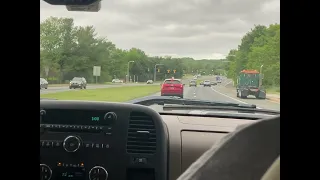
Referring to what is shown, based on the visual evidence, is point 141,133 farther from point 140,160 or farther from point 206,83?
point 206,83

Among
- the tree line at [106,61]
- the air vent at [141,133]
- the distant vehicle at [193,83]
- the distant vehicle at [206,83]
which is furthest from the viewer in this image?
the distant vehicle at [193,83]

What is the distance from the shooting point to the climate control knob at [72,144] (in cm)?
382

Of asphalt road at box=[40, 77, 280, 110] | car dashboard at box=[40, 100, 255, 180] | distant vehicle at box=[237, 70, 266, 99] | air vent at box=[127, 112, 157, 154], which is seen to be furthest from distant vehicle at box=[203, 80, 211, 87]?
air vent at box=[127, 112, 157, 154]

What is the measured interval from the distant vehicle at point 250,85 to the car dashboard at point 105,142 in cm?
44

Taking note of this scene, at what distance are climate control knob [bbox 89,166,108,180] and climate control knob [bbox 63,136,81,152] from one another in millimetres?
234

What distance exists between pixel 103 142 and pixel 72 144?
26cm

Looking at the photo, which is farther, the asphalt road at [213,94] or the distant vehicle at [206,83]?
the asphalt road at [213,94]

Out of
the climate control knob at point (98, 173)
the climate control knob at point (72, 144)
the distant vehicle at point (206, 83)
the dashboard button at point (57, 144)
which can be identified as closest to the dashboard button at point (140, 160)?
the climate control knob at point (98, 173)

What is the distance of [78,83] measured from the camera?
3.96 m

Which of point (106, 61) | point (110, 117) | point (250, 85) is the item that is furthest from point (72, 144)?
point (250, 85)

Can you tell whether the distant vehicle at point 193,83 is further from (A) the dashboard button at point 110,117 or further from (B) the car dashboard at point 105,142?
(A) the dashboard button at point 110,117

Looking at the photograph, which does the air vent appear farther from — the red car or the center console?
the red car

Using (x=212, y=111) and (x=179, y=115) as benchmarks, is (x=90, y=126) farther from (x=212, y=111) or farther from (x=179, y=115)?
(x=212, y=111)
